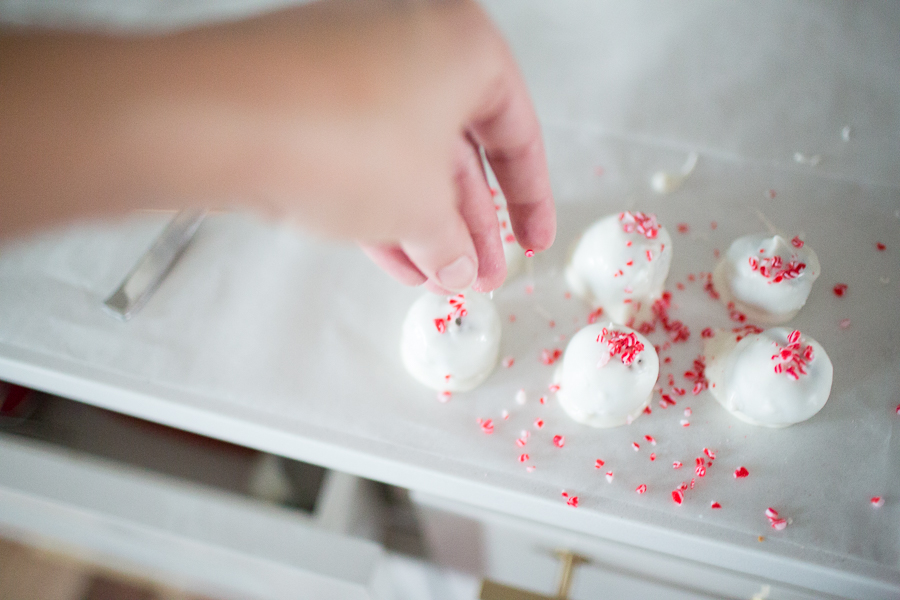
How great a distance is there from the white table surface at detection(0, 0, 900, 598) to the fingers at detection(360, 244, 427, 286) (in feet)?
0.35

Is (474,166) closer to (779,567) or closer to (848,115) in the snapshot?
(779,567)

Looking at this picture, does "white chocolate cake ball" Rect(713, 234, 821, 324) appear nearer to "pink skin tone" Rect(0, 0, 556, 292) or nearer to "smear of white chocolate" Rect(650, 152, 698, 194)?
"smear of white chocolate" Rect(650, 152, 698, 194)

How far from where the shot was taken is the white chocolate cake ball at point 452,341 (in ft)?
1.84

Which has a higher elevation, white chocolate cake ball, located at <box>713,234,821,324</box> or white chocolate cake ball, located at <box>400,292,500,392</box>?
white chocolate cake ball, located at <box>713,234,821,324</box>

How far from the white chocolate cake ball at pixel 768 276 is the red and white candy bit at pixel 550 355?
0.63 feet

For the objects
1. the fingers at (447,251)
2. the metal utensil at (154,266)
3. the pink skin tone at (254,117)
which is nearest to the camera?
the pink skin tone at (254,117)

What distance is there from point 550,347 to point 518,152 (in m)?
0.23

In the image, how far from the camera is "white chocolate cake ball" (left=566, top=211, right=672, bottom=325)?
59 cm

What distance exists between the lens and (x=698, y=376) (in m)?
0.59

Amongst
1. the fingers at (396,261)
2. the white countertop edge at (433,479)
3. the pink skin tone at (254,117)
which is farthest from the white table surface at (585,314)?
the pink skin tone at (254,117)

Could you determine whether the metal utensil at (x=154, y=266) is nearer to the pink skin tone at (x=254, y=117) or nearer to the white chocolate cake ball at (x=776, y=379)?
the pink skin tone at (x=254, y=117)

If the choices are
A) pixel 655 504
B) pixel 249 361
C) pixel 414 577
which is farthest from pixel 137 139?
pixel 414 577

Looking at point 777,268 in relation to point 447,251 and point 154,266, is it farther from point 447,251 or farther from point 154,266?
point 154,266

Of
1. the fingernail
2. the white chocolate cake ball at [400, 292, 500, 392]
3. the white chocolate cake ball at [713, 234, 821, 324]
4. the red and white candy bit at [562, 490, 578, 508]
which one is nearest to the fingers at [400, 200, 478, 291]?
the fingernail
